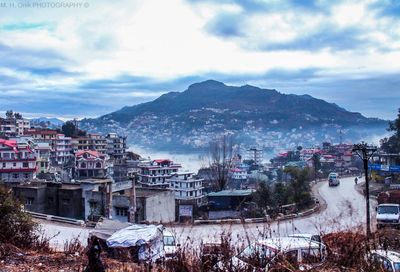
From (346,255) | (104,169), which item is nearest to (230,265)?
(346,255)

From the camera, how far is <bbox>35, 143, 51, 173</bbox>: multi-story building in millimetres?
47728

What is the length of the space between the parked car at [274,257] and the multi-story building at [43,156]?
4628 cm

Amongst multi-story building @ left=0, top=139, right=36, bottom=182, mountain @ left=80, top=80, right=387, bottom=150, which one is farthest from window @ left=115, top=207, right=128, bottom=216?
mountain @ left=80, top=80, right=387, bottom=150

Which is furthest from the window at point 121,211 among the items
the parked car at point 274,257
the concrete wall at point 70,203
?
the parked car at point 274,257

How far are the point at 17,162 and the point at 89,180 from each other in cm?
1761

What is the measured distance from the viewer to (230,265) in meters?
3.53

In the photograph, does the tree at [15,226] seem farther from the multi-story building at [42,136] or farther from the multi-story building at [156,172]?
the multi-story building at [42,136]

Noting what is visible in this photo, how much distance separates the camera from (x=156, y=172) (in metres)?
48.2

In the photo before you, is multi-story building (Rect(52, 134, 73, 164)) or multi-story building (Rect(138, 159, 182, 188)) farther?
multi-story building (Rect(52, 134, 73, 164))

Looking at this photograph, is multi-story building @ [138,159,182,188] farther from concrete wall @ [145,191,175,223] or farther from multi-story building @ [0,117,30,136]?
concrete wall @ [145,191,175,223]

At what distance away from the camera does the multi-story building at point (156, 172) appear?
47156 millimetres

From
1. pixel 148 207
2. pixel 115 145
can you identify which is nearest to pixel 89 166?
pixel 115 145

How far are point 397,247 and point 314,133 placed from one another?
175 m

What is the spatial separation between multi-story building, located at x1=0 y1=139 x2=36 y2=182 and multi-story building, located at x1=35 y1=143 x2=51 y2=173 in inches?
291
